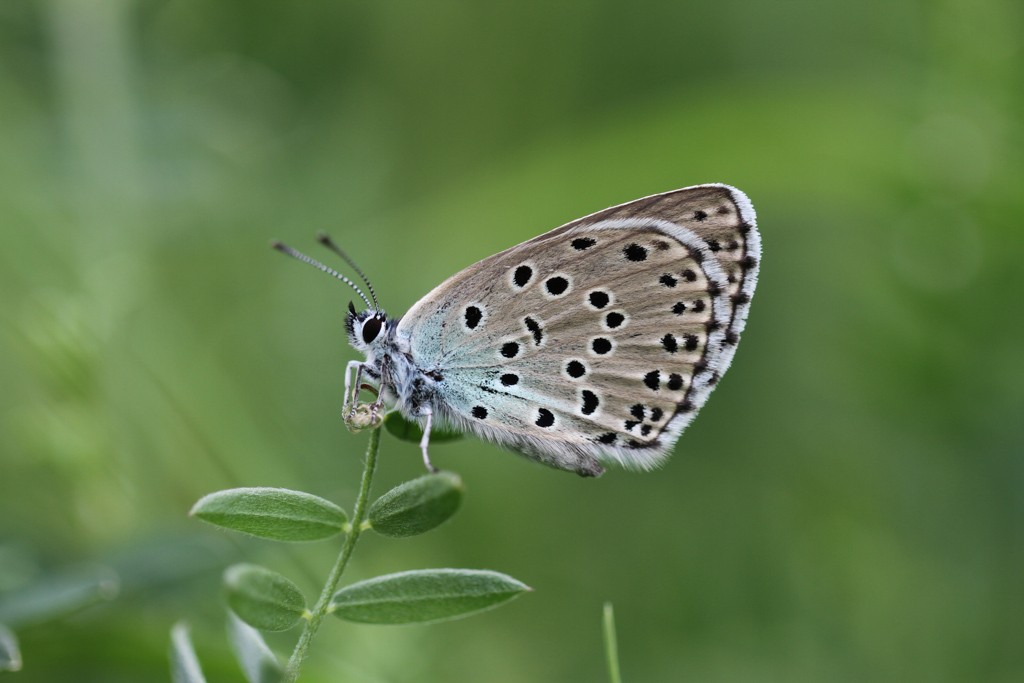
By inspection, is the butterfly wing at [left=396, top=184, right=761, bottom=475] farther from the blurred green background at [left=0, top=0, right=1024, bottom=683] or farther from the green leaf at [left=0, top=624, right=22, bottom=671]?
the green leaf at [left=0, top=624, right=22, bottom=671]

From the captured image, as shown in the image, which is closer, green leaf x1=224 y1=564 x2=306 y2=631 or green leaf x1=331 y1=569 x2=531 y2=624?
green leaf x1=224 y1=564 x2=306 y2=631

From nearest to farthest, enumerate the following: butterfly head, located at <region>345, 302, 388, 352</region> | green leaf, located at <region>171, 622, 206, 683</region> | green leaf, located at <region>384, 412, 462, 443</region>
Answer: green leaf, located at <region>171, 622, 206, 683</region>
green leaf, located at <region>384, 412, 462, 443</region>
butterfly head, located at <region>345, 302, 388, 352</region>

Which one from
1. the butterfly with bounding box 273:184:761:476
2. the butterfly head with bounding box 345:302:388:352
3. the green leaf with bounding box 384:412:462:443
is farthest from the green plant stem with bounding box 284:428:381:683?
the butterfly head with bounding box 345:302:388:352

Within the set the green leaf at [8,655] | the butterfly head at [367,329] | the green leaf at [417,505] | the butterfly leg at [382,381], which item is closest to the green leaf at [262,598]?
the green leaf at [417,505]

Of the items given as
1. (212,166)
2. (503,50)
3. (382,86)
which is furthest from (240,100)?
(503,50)

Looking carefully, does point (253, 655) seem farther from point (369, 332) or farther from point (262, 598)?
point (369, 332)

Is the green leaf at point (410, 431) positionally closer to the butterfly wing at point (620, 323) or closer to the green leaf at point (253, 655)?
the butterfly wing at point (620, 323)

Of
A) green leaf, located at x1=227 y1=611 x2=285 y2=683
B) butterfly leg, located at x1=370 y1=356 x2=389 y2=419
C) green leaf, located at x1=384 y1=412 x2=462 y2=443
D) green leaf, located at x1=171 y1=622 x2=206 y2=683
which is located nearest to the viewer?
green leaf, located at x1=227 y1=611 x2=285 y2=683

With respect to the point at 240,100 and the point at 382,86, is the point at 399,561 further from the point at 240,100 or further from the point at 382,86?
the point at 382,86
